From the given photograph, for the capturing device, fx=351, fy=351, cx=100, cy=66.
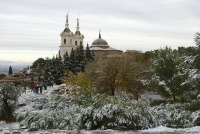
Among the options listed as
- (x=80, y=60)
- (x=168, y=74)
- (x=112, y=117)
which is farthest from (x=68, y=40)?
(x=112, y=117)

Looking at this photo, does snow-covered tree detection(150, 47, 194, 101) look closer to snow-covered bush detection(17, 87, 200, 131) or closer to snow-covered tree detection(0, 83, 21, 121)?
snow-covered bush detection(17, 87, 200, 131)

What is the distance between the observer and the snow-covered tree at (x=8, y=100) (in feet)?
81.1

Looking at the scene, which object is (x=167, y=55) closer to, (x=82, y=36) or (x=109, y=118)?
(x=109, y=118)

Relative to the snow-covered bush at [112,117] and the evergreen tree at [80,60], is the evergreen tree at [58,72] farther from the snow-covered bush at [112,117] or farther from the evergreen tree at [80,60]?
the snow-covered bush at [112,117]

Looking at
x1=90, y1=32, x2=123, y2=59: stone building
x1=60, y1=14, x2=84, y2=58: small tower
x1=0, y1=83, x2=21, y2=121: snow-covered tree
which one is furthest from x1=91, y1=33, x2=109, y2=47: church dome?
x1=0, y1=83, x2=21, y2=121: snow-covered tree

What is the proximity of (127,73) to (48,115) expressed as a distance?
1701 centimetres

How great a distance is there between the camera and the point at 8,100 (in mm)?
25453

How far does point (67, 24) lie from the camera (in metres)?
101

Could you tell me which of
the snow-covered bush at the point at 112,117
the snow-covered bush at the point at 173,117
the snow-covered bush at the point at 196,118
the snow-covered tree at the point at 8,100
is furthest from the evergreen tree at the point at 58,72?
the snow-covered bush at the point at 196,118

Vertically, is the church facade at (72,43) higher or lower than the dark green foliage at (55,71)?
higher

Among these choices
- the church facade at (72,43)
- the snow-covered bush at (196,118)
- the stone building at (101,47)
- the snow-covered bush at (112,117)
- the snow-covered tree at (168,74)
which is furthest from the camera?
the church facade at (72,43)

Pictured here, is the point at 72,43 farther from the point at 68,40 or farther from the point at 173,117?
the point at 173,117

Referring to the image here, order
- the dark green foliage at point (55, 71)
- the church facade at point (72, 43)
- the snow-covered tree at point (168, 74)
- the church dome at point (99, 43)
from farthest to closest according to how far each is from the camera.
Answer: the church dome at point (99, 43), the church facade at point (72, 43), the dark green foliage at point (55, 71), the snow-covered tree at point (168, 74)

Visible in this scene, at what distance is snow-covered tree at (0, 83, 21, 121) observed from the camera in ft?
81.1
